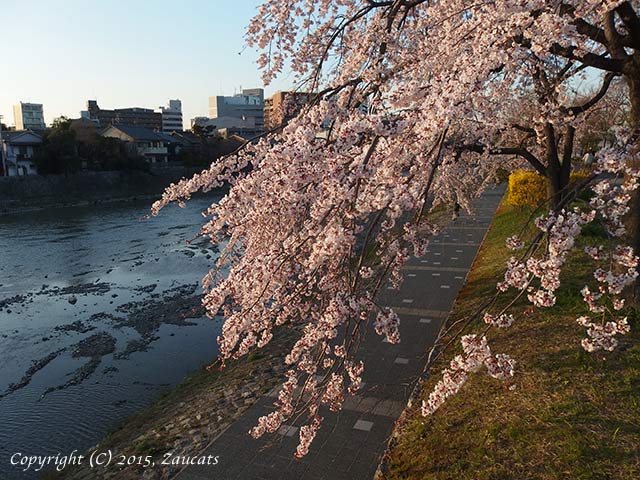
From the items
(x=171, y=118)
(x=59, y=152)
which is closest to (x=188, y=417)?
(x=59, y=152)

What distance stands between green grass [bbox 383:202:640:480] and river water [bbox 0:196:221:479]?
535 centimetres

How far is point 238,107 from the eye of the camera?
105812mm

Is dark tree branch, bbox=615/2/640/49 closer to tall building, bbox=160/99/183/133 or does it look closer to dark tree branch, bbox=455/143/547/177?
dark tree branch, bbox=455/143/547/177

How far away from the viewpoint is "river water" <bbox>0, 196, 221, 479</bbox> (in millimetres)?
7926

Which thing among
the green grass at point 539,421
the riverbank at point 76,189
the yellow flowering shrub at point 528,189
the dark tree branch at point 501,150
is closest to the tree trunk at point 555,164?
the dark tree branch at point 501,150

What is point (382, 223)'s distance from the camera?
303 cm

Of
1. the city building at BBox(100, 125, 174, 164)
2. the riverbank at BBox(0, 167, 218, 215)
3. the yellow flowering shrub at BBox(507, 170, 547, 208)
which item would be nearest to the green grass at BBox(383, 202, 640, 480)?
the yellow flowering shrub at BBox(507, 170, 547, 208)

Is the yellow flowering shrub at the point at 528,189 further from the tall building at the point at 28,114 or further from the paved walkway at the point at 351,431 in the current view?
the tall building at the point at 28,114

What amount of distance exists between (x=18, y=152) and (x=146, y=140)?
16.6m

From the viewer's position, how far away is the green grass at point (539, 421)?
154 inches

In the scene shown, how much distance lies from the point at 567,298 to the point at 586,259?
97.0 inches

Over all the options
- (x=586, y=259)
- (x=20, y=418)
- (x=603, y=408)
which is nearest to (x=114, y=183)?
(x=20, y=418)

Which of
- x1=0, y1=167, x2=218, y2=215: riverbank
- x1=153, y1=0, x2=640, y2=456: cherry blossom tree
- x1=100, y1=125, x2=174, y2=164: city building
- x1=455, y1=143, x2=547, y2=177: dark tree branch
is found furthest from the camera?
x1=100, y1=125, x2=174, y2=164: city building

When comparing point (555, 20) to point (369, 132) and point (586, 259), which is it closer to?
point (369, 132)
